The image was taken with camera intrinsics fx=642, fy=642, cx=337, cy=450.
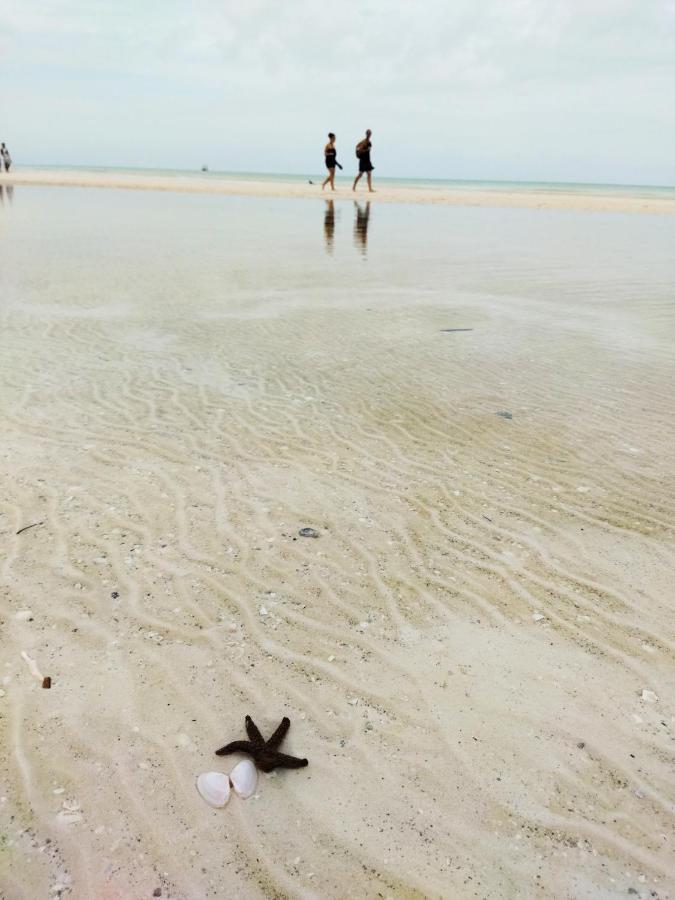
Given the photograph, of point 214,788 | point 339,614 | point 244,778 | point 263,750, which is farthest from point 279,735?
point 339,614

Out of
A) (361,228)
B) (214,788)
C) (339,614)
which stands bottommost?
(214,788)

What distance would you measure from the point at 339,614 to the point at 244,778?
1197 millimetres

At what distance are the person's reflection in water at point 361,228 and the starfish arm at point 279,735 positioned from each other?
618 inches

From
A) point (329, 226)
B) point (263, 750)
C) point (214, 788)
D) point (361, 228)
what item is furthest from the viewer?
point (329, 226)

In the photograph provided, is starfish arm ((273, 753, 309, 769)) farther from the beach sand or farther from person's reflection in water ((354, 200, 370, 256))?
person's reflection in water ((354, 200, 370, 256))

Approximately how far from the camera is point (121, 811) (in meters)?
2.70

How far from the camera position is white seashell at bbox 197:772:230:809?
2742 millimetres

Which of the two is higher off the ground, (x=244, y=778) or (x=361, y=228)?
(x=361, y=228)

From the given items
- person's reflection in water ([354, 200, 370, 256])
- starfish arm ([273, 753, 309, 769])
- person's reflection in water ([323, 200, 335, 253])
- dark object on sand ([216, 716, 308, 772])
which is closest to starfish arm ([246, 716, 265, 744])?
dark object on sand ([216, 716, 308, 772])

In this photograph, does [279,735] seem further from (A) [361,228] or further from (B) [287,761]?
(A) [361,228]

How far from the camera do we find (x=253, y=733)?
2.95 m

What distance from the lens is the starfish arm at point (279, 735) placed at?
294 centimetres

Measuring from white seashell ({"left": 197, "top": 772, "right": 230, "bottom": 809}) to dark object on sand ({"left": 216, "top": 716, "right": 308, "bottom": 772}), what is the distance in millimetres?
115

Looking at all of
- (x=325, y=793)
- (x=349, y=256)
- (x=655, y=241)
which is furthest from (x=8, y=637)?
(x=655, y=241)
